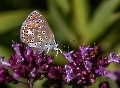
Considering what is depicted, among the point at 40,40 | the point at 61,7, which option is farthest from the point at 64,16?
the point at 40,40

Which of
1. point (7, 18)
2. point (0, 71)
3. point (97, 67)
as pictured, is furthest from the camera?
point (7, 18)

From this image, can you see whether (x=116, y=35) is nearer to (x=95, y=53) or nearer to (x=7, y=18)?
(x=7, y=18)

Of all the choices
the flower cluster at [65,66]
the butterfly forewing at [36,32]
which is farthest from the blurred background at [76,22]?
the flower cluster at [65,66]

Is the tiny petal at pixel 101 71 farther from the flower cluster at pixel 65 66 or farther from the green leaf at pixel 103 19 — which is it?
the green leaf at pixel 103 19

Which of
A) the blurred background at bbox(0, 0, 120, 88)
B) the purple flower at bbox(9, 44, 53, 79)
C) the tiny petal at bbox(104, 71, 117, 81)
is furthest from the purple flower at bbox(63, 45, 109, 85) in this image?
the blurred background at bbox(0, 0, 120, 88)

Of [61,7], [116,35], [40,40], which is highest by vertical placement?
[61,7]

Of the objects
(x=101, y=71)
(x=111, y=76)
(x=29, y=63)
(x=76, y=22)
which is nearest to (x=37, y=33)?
(x=29, y=63)
